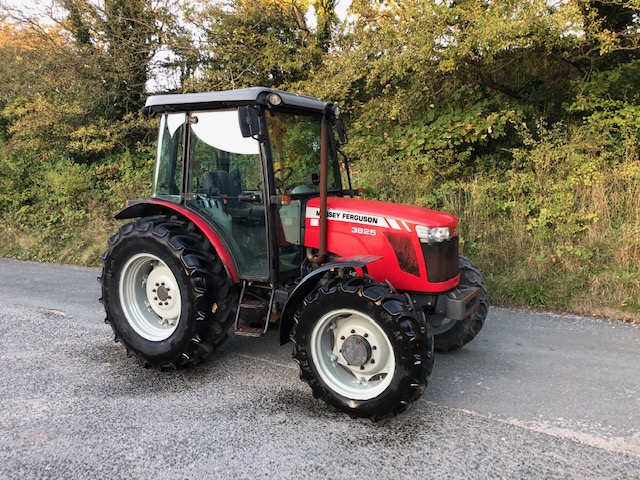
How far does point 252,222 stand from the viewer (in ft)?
12.2

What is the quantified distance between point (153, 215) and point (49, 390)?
1583 mm

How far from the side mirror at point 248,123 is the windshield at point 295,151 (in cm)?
23

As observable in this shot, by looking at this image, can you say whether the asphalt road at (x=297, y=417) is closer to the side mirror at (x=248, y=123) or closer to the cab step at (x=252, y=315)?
the cab step at (x=252, y=315)

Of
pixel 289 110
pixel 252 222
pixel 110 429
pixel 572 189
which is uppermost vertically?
pixel 289 110

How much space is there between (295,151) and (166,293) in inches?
61.0

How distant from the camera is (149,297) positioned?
4090mm

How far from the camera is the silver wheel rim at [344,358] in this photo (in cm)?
307

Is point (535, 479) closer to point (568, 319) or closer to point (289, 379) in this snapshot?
point (289, 379)

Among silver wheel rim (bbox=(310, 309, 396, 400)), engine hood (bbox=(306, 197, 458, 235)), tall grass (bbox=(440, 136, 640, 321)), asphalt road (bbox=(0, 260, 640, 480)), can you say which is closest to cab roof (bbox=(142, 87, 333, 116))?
engine hood (bbox=(306, 197, 458, 235))

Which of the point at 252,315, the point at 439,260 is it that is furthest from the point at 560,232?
the point at 252,315

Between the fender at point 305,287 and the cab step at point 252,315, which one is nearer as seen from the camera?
the fender at point 305,287

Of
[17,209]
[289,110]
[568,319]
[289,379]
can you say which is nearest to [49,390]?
[289,379]

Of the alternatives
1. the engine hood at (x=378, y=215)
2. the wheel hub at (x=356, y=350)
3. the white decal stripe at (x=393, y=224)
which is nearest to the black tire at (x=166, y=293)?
the engine hood at (x=378, y=215)

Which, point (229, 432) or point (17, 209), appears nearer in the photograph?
point (229, 432)
